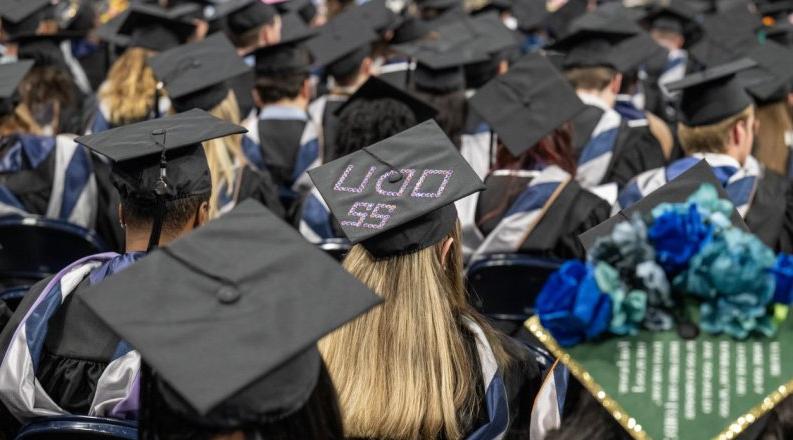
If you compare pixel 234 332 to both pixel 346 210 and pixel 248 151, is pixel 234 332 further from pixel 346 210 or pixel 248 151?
pixel 248 151

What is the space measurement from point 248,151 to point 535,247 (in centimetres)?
217

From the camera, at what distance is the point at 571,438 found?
1.78 meters

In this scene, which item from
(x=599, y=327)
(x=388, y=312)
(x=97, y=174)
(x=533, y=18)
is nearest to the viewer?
(x=599, y=327)

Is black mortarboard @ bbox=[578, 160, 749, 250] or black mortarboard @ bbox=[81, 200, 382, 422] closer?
black mortarboard @ bbox=[81, 200, 382, 422]

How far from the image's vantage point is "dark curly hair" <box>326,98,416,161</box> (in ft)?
13.6

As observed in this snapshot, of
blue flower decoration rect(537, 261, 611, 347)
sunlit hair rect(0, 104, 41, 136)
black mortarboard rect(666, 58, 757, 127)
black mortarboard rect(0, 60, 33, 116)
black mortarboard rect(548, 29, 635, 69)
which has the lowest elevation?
black mortarboard rect(548, 29, 635, 69)

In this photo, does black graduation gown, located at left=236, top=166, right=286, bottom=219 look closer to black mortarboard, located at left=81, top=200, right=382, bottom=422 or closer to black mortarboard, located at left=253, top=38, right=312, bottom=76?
black mortarboard, located at left=253, top=38, right=312, bottom=76

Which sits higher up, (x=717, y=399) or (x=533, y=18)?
(x=717, y=399)

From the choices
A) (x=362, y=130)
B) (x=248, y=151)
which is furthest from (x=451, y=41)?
(x=362, y=130)

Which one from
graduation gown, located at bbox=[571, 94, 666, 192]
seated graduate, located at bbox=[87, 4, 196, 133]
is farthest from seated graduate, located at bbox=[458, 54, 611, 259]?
seated graduate, located at bbox=[87, 4, 196, 133]

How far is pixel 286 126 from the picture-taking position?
539cm

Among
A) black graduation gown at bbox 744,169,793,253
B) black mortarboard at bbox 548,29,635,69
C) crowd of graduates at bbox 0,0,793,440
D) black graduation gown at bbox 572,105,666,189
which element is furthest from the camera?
black mortarboard at bbox 548,29,635,69

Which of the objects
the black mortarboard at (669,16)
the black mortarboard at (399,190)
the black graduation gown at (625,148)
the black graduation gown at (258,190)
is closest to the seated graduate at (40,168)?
the black graduation gown at (258,190)

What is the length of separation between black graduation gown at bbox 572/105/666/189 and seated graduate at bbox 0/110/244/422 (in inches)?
115
